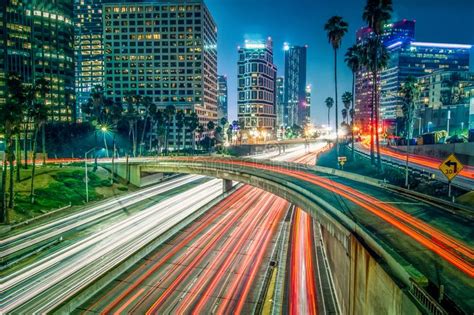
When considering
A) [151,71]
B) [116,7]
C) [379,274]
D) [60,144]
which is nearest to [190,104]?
[151,71]

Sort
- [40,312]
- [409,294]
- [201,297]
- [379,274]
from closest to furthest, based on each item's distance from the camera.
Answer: [409,294]
[379,274]
[40,312]
[201,297]

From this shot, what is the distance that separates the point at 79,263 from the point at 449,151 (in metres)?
58.6

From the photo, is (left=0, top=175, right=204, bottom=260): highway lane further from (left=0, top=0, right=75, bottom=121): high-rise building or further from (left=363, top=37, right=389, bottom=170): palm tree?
(left=0, top=0, right=75, bottom=121): high-rise building

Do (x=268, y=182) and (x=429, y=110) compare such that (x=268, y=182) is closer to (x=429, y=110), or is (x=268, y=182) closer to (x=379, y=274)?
(x=379, y=274)

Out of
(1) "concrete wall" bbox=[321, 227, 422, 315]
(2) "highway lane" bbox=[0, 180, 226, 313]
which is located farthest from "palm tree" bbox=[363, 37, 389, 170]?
(1) "concrete wall" bbox=[321, 227, 422, 315]

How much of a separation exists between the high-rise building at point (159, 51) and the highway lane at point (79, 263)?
396 ft

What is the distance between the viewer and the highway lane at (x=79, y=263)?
78.4 ft

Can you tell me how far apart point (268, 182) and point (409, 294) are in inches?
1185

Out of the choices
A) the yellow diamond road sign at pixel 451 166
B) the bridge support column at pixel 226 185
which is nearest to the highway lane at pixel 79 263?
the bridge support column at pixel 226 185

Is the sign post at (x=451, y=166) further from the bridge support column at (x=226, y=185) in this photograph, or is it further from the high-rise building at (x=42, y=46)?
the high-rise building at (x=42, y=46)

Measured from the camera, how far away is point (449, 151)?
53906mm

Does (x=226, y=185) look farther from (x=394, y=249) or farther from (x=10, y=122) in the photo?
(x=394, y=249)

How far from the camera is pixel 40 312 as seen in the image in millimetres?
22391

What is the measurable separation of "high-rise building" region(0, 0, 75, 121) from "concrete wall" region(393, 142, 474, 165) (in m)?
136
